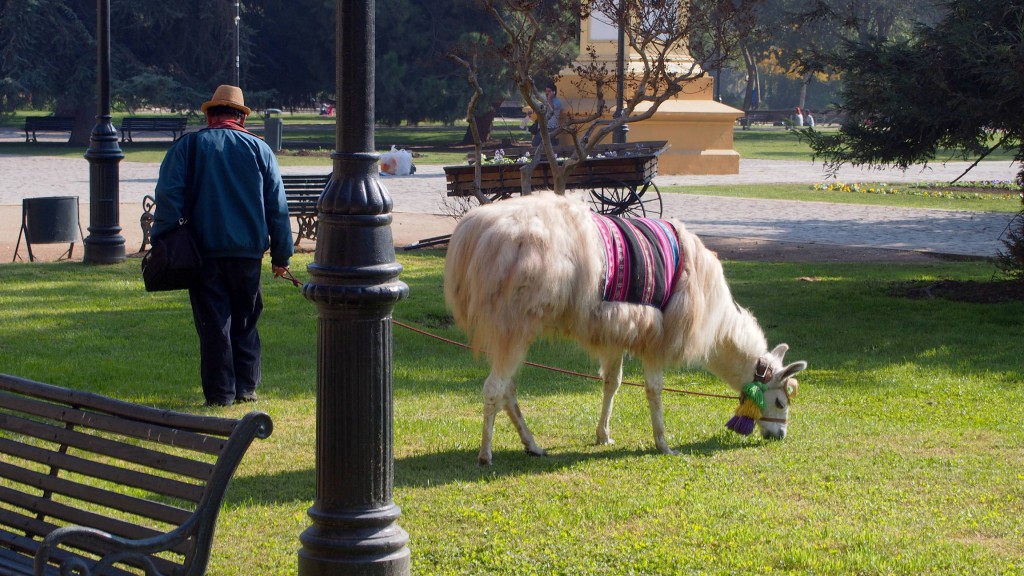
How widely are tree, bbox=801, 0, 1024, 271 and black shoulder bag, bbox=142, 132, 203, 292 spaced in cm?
752

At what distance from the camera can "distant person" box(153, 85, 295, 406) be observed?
749cm

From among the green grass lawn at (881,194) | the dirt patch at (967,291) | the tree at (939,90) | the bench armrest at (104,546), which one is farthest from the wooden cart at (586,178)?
the bench armrest at (104,546)

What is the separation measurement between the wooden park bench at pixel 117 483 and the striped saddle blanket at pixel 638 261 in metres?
3.13

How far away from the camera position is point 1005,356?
10008mm

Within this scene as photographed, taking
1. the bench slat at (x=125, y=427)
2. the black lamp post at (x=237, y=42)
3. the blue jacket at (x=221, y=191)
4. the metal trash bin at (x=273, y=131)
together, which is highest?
the black lamp post at (x=237, y=42)

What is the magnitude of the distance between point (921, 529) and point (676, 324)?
1916 millimetres

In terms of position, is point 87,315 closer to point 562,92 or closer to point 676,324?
point 676,324

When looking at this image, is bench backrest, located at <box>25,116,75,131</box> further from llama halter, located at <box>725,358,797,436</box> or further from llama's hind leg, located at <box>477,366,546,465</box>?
llama halter, located at <box>725,358,797,436</box>

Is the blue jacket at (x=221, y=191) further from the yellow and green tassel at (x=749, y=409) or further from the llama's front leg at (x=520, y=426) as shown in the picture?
the yellow and green tassel at (x=749, y=409)

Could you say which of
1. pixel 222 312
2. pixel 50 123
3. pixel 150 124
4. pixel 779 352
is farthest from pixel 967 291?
pixel 50 123

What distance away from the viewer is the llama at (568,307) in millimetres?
6336

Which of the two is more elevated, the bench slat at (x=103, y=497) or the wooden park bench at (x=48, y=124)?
the wooden park bench at (x=48, y=124)

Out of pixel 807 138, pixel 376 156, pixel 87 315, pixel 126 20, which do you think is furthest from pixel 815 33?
pixel 376 156

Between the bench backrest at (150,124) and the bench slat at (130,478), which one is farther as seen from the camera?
the bench backrest at (150,124)
